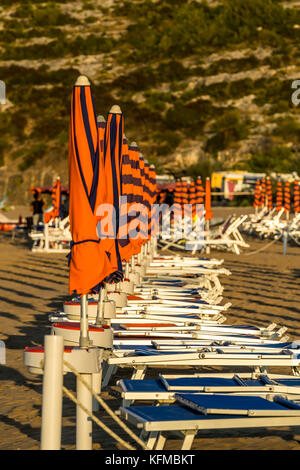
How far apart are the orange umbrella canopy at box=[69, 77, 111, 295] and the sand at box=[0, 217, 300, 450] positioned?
83 centimetres

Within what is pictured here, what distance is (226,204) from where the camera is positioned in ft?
121

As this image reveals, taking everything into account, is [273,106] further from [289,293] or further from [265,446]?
[265,446]

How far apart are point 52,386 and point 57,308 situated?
5817mm

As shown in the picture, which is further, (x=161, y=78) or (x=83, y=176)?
(x=161, y=78)

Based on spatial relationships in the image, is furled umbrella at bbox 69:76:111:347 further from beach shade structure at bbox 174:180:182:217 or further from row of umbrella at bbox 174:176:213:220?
beach shade structure at bbox 174:180:182:217

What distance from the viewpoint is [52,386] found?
341cm

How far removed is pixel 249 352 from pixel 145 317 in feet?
5.21

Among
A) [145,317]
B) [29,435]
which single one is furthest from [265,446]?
[145,317]

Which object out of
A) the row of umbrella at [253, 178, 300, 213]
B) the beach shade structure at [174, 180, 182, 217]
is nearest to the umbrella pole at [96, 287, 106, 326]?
the beach shade structure at [174, 180, 182, 217]

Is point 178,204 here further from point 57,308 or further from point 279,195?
point 57,308

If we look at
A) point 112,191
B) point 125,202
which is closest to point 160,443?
point 112,191

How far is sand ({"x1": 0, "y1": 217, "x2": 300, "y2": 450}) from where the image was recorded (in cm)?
434

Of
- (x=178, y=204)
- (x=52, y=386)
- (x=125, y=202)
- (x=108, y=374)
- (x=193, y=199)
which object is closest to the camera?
(x=52, y=386)

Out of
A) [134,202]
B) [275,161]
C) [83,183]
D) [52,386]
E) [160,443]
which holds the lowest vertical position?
[160,443]
